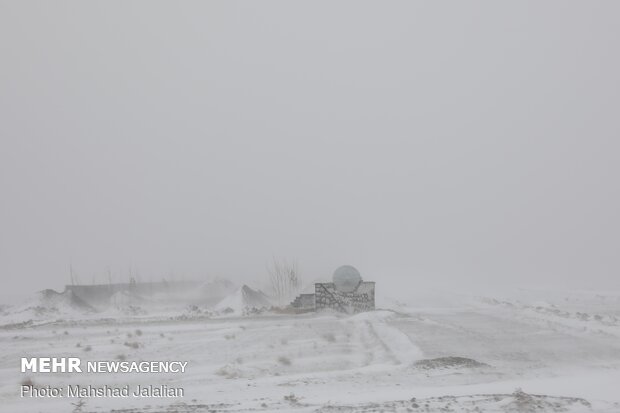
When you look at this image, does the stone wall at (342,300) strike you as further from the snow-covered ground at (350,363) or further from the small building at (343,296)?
the snow-covered ground at (350,363)

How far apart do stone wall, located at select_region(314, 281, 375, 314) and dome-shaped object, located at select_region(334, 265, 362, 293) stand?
3.93 feet

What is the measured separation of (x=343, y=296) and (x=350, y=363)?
2033cm

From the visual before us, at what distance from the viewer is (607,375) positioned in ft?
46.9

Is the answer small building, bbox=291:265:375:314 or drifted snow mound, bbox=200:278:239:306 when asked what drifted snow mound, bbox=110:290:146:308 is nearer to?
drifted snow mound, bbox=200:278:239:306

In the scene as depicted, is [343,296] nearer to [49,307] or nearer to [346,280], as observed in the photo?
[346,280]

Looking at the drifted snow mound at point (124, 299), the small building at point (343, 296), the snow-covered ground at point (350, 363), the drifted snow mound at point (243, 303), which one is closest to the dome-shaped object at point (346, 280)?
the small building at point (343, 296)

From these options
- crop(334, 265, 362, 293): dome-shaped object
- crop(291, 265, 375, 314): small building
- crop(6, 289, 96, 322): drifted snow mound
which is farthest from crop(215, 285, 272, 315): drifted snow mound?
crop(6, 289, 96, 322): drifted snow mound

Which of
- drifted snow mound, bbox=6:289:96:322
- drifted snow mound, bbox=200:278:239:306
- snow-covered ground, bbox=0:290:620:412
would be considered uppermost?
snow-covered ground, bbox=0:290:620:412

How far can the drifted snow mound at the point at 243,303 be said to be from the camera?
40.5 meters

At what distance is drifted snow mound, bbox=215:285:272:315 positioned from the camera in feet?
133

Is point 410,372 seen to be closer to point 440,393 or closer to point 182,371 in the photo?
point 440,393

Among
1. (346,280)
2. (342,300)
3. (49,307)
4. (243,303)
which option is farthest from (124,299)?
(342,300)

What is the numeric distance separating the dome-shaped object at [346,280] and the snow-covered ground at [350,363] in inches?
338

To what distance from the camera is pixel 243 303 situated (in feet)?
143
